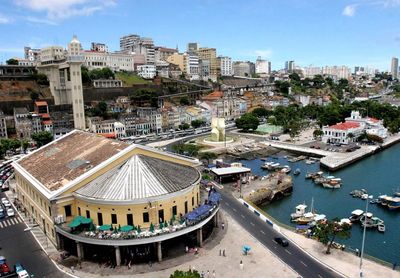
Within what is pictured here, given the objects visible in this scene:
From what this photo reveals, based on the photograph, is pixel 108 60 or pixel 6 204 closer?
pixel 6 204

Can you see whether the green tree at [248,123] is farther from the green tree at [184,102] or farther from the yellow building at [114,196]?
the yellow building at [114,196]

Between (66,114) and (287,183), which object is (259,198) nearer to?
(287,183)

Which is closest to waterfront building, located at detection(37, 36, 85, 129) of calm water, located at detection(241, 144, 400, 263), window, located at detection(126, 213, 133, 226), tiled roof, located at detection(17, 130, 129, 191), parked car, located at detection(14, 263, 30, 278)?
calm water, located at detection(241, 144, 400, 263)

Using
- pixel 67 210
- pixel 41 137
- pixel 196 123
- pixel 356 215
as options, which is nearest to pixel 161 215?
pixel 67 210

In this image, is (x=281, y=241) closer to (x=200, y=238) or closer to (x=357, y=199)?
(x=200, y=238)

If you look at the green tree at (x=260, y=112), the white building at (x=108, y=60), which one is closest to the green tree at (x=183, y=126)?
the green tree at (x=260, y=112)

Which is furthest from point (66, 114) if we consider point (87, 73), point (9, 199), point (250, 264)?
point (250, 264)
